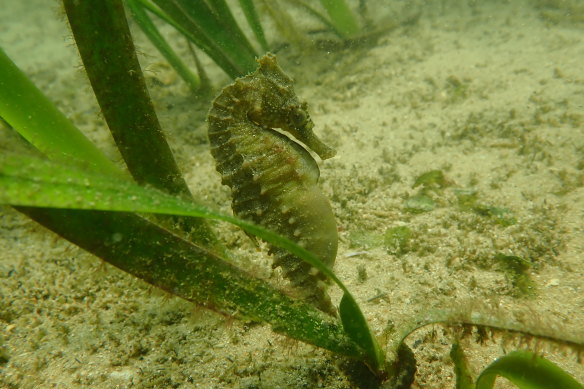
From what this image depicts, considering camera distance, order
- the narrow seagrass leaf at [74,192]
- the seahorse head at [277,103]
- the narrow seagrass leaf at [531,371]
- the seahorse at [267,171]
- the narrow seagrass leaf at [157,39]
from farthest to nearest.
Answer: the narrow seagrass leaf at [157,39] → the seahorse head at [277,103] → the seahorse at [267,171] → the narrow seagrass leaf at [531,371] → the narrow seagrass leaf at [74,192]

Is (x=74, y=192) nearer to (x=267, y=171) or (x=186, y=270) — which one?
(x=186, y=270)

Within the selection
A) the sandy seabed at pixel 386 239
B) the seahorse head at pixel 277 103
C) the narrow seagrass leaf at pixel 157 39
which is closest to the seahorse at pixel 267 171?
the seahorse head at pixel 277 103

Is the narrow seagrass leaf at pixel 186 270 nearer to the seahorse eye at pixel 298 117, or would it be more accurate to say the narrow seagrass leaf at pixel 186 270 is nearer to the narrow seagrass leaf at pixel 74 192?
the narrow seagrass leaf at pixel 74 192

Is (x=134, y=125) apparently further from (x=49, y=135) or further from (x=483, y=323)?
(x=483, y=323)

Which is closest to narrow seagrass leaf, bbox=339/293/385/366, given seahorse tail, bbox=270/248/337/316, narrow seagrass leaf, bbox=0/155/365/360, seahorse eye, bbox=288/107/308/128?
narrow seagrass leaf, bbox=0/155/365/360

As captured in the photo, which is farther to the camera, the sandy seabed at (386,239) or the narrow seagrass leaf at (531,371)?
the sandy seabed at (386,239)

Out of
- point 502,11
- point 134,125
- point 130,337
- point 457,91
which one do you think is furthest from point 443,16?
point 130,337

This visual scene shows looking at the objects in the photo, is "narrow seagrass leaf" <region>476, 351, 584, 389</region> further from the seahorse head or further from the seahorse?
the seahorse head
